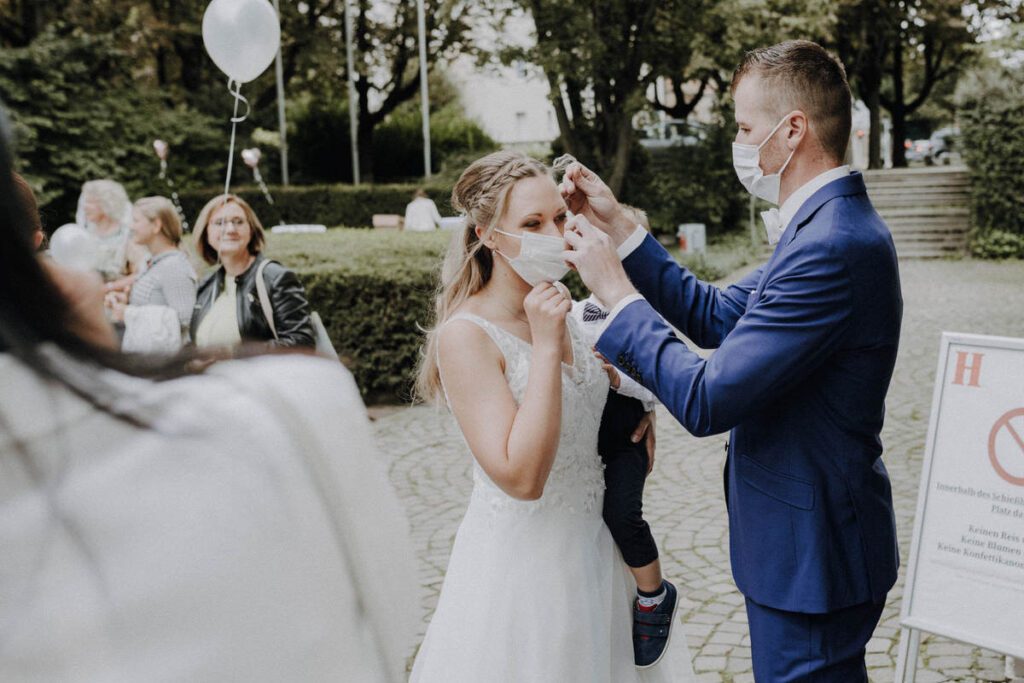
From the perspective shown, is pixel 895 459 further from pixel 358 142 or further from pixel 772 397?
pixel 358 142

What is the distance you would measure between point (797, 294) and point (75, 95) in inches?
989

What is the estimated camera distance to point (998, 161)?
19797mm

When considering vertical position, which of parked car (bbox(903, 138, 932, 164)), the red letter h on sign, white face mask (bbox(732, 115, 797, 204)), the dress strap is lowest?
the red letter h on sign

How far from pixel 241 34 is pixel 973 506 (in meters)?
6.66

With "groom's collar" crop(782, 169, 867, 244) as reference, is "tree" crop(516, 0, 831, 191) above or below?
above

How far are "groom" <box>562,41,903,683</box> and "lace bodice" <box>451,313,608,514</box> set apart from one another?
1.17ft

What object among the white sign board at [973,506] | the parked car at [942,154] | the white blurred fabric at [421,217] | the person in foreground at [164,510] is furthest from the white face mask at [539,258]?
the parked car at [942,154]

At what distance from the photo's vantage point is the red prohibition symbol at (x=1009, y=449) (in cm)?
320

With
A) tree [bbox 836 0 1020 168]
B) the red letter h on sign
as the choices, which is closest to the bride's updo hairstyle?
the red letter h on sign

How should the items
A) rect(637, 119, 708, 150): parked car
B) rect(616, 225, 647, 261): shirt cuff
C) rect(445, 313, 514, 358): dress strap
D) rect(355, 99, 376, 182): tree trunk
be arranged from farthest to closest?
1. rect(355, 99, 376, 182): tree trunk
2. rect(637, 119, 708, 150): parked car
3. rect(616, 225, 647, 261): shirt cuff
4. rect(445, 313, 514, 358): dress strap

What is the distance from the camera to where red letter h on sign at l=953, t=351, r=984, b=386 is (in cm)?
336

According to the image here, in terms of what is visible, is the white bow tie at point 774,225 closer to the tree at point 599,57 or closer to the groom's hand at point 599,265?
the groom's hand at point 599,265

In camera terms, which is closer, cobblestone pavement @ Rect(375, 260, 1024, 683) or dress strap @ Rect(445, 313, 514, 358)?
dress strap @ Rect(445, 313, 514, 358)

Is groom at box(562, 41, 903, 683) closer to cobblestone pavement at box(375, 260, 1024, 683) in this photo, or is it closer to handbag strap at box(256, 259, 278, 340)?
cobblestone pavement at box(375, 260, 1024, 683)
